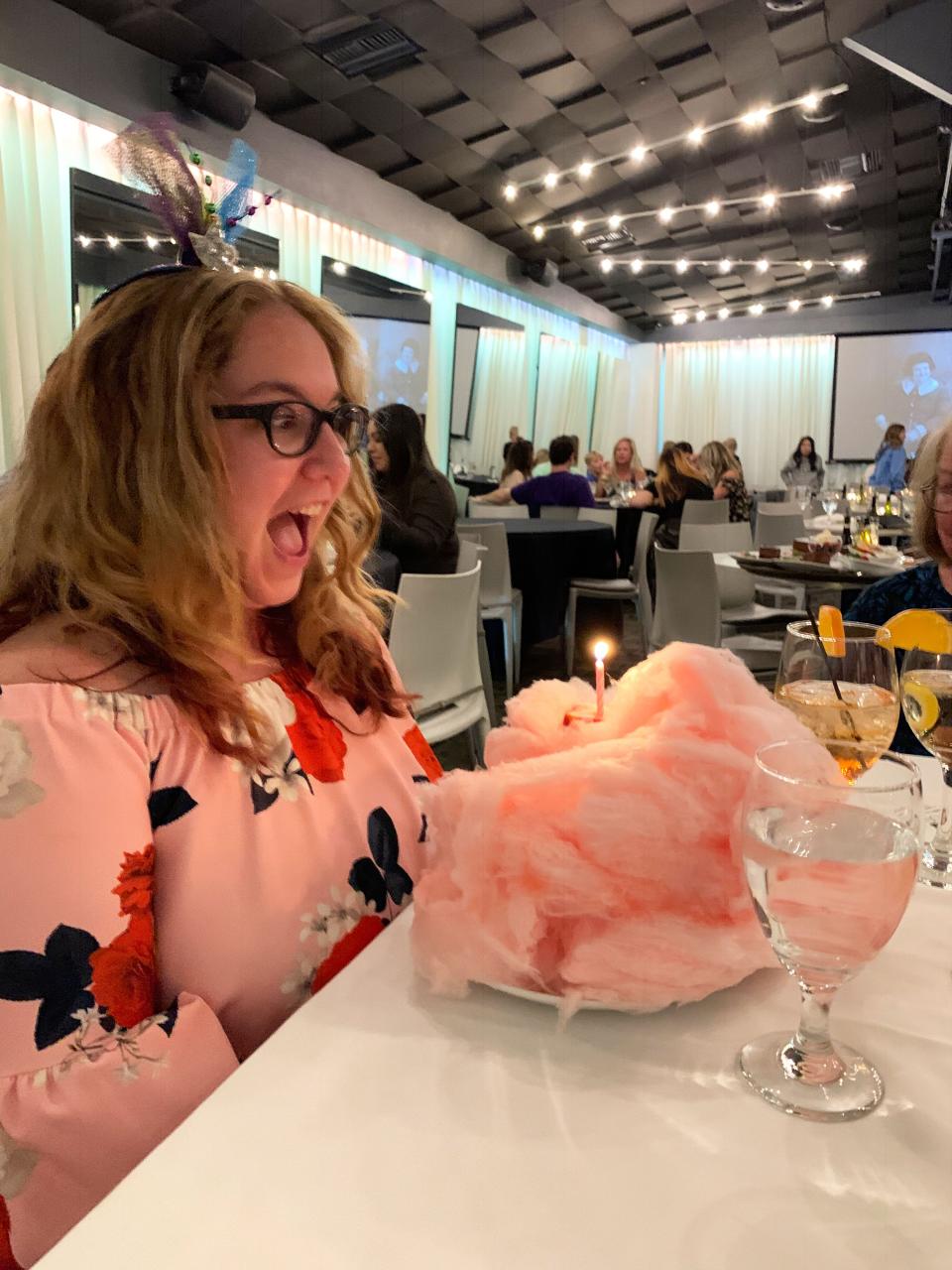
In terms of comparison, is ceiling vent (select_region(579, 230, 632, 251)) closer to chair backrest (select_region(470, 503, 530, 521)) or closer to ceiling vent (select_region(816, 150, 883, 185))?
ceiling vent (select_region(816, 150, 883, 185))

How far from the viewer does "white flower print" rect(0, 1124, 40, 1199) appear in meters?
0.71

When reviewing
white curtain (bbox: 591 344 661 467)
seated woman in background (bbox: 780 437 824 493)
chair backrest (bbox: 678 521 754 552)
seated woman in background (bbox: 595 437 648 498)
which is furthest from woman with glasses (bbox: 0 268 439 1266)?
white curtain (bbox: 591 344 661 467)

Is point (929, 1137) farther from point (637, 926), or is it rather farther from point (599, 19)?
point (599, 19)

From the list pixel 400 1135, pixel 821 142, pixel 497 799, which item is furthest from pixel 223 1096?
pixel 821 142

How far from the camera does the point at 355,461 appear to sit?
1.35m

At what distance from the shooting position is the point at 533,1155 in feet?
1.78

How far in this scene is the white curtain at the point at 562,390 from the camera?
41.8ft

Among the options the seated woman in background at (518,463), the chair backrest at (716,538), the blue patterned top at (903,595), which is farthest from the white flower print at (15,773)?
the seated woman in background at (518,463)

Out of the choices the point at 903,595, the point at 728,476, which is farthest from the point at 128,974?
the point at 728,476

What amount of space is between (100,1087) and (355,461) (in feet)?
2.92

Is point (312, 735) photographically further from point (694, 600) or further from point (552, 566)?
point (552, 566)

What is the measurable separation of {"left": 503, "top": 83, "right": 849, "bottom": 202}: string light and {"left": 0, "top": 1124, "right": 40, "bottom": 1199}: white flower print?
302 inches

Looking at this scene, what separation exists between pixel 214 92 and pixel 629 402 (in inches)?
455

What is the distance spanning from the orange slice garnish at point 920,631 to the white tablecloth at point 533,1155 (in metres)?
0.70
